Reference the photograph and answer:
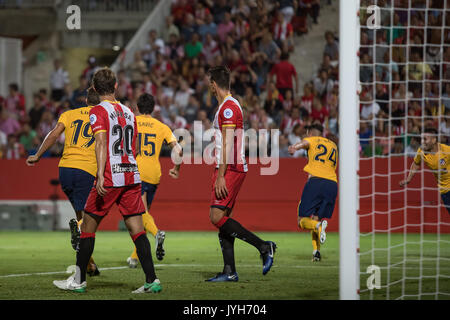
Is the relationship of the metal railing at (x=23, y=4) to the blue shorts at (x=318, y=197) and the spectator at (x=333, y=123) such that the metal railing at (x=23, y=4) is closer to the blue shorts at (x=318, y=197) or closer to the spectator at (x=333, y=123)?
the spectator at (x=333, y=123)

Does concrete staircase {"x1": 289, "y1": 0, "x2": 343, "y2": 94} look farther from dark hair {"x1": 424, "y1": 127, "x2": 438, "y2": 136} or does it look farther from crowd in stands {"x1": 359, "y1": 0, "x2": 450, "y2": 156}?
dark hair {"x1": 424, "y1": 127, "x2": 438, "y2": 136}

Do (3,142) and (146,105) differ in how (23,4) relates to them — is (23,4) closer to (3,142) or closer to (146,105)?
(3,142)

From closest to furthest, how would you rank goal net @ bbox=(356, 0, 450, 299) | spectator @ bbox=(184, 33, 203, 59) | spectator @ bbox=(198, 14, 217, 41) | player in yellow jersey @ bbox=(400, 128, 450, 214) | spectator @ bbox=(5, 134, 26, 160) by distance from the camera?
1. player in yellow jersey @ bbox=(400, 128, 450, 214)
2. goal net @ bbox=(356, 0, 450, 299)
3. spectator @ bbox=(5, 134, 26, 160)
4. spectator @ bbox=(184, 33, 203, 59)
5. spectator @ bbox=(198, 14, 217, 41)

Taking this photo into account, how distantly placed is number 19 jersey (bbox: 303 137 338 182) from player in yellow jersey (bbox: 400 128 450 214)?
117 cm

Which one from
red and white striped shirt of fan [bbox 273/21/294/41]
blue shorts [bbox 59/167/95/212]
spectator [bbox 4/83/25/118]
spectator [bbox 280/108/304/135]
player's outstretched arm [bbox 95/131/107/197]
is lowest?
blue shorts [bbox 59/167/95/212]

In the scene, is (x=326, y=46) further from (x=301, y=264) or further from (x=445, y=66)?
(x=301, y=264)

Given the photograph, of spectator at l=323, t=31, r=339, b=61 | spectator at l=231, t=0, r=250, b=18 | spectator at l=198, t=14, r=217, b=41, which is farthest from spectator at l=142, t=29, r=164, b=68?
spectator at l=323, t=31, r=339, b=61

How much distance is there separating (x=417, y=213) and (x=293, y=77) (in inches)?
183

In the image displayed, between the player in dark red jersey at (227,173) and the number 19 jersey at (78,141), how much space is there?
148 centimetres

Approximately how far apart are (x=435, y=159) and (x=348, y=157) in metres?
5.58

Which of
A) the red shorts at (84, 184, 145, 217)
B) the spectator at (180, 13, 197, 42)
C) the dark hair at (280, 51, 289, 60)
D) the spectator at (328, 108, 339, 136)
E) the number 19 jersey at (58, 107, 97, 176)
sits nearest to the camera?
the red shorts at (84, 184, 145, 217)

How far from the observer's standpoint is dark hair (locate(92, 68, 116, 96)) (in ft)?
23.2

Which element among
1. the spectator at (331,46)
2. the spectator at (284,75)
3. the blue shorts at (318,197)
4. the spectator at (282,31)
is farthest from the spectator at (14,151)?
the blue shorts at (318,197)
